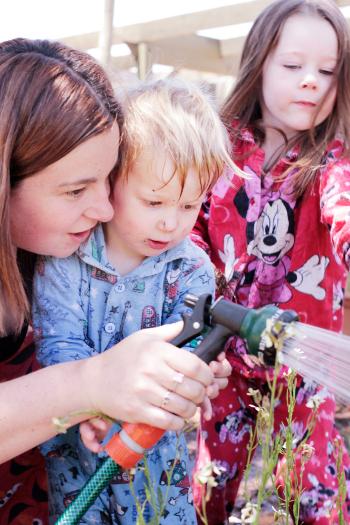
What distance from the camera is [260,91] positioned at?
7.54ft

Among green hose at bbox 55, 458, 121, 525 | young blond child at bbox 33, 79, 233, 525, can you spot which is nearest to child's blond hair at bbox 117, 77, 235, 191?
young blond child at bbox 33, 79, 233, 525

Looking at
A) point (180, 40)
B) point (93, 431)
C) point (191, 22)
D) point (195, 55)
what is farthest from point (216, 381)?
point (195, 55)

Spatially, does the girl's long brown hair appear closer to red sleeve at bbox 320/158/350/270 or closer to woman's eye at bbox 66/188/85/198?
red sleeve at bbox 320/158/350/270

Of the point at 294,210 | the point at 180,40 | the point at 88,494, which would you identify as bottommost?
the point at 180,40

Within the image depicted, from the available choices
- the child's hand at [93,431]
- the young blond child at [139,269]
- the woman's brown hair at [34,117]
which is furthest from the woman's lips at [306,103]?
the child's hand at [93,431]

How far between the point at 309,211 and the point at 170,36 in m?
1.76

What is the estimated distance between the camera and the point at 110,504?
1.56m

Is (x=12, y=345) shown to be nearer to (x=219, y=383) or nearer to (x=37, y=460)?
(x=37, y=460)

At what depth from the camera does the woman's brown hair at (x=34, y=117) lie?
1304 millimetres

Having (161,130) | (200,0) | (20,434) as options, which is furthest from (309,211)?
(200,0)

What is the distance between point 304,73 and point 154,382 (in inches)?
48.5

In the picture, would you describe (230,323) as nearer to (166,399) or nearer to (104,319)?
(166,399)

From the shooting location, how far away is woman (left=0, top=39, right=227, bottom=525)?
3.70 feet

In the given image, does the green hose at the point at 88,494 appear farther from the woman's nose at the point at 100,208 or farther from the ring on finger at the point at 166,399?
the woman's nose at the point at 100,208
